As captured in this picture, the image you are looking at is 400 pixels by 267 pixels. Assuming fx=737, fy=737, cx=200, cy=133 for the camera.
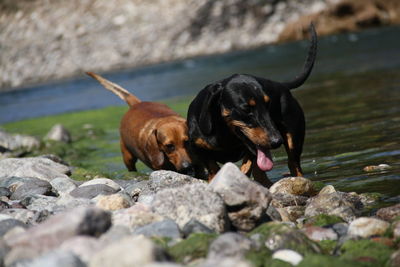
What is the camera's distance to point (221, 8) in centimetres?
2923

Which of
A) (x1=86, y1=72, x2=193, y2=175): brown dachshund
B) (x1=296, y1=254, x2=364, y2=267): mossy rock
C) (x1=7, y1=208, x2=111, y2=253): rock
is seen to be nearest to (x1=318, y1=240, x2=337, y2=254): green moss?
(x1=296, y1=254, x2=364, y2=267): mossy rock

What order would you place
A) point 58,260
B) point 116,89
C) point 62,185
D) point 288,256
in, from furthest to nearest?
point 116,89 → point 62,185 → point 288,256 → point 58,260

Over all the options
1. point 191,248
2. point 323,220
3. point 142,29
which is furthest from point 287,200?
point 142,29

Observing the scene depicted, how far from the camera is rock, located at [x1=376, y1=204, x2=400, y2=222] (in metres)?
5.08

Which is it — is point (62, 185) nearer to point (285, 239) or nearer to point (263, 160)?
point (263, 160)

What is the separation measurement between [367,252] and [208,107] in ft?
9.03

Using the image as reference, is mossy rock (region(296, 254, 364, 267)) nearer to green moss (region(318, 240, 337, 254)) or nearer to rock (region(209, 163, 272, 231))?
green moss (region(318, 240, 337, 254))

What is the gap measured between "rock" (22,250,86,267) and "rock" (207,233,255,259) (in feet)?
2.41

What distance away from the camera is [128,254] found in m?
3.76

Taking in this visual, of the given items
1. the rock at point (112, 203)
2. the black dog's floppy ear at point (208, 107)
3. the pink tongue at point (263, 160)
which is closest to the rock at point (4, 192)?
the rock at point (112, 203)

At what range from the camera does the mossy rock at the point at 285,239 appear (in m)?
4.35

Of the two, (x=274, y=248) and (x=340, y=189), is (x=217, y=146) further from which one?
(x=274, y=248)

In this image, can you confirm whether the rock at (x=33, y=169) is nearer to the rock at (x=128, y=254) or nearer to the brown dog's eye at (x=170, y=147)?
the brown dog's eye at (x=170, y=147)

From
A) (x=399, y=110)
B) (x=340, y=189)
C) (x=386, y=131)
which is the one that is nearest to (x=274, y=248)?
(x=340, y=189)
